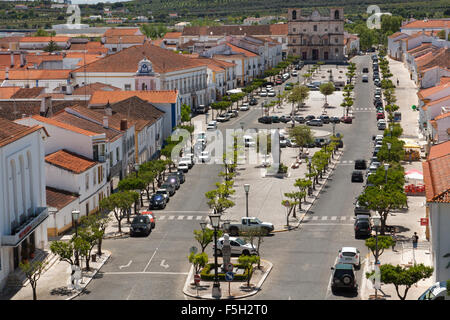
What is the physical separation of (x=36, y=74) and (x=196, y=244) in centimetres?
7162

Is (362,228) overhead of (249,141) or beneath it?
overhead

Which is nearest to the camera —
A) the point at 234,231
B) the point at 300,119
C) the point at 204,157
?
the point at 234,231

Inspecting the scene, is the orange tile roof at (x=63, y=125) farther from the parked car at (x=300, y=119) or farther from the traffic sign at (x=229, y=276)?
the parked car at (x=300, y=119)

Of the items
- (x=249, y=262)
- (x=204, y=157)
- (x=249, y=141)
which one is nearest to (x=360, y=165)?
(x=204, y=157)

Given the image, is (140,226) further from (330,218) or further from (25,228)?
(330,218)

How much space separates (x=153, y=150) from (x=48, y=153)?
24.7 meters

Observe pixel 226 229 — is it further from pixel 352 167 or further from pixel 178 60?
pixel 178 60

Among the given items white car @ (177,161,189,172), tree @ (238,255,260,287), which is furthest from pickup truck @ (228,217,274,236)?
white car @ (177,161,189,172)

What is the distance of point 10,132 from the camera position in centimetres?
4078

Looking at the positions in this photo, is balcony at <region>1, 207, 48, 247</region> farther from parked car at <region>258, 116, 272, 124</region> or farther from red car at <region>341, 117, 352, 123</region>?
red car at <region>341, 117, 352, 123</region>

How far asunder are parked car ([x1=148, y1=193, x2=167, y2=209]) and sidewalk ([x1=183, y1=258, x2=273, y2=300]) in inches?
714

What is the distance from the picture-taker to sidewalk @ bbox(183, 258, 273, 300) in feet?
120

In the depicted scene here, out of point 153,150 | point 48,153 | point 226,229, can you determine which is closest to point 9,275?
point 226,229

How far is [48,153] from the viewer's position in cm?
5684
